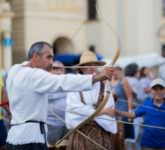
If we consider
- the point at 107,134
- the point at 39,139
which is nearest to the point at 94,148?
the point at 107,134

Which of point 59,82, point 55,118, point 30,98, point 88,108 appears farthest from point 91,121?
point 55,118

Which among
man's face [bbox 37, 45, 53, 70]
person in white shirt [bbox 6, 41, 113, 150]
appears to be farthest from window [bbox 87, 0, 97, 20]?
man's face [bbox 37, 45, 53, 70]

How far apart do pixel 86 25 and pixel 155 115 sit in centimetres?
2230

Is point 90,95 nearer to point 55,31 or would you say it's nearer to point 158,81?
point 158,81

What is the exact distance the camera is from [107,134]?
5.50 metres

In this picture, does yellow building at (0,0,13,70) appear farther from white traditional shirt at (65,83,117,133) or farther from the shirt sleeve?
the shirt sleeve

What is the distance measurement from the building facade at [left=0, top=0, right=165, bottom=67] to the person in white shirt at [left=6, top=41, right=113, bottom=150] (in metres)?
20.7

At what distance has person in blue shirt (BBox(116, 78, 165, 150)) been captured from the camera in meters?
6.18

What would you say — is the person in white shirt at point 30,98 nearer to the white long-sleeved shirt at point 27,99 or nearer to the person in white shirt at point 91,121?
the white long-sleeved shirt at point 27,99

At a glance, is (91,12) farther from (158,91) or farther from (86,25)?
(158,91)

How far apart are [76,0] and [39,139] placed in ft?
75.1

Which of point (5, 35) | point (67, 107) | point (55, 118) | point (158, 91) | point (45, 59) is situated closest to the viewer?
point (45, 59)

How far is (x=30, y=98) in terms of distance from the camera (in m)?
4.65

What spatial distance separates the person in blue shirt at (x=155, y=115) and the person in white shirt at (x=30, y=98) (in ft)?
5.27
